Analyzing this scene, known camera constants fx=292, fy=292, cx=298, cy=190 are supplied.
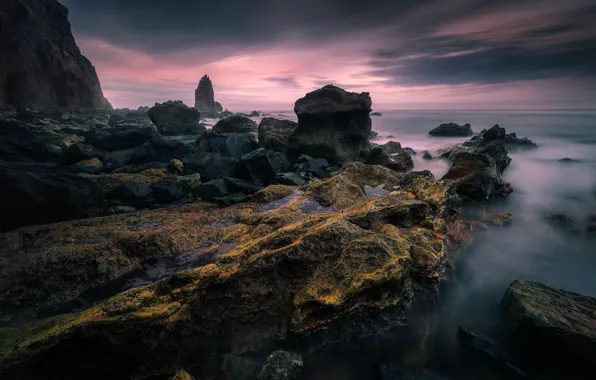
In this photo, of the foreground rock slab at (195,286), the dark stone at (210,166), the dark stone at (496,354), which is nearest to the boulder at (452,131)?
the dark stone at (210,166)

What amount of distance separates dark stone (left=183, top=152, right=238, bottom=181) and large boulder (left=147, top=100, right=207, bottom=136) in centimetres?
4169

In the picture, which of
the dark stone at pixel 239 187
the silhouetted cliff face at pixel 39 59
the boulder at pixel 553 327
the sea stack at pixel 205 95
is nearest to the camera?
the boulder at pixel 553 327

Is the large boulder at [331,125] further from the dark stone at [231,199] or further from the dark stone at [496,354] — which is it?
the dark stone at [496,354]

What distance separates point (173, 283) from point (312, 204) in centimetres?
546

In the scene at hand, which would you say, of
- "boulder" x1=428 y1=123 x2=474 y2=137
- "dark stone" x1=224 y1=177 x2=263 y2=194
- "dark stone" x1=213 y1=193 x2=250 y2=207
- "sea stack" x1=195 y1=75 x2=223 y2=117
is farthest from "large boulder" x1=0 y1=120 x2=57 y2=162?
"sea stack" x1=195 y1=75 x2=223 y2=117

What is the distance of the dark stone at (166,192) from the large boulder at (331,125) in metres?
11.9

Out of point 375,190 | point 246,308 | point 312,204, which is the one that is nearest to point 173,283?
point 246,308

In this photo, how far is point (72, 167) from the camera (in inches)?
640

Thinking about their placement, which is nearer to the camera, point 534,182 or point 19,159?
point 19,159

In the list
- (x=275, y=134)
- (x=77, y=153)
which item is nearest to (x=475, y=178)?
(x=275, y=134)

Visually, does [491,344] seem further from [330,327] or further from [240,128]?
[240,128]

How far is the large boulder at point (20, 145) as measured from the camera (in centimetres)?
1642

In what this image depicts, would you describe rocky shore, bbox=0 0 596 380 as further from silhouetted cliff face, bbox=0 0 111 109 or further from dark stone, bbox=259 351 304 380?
silhouetted cliff face, bbox=0 0 111 109

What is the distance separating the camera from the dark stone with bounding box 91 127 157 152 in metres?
23.7
